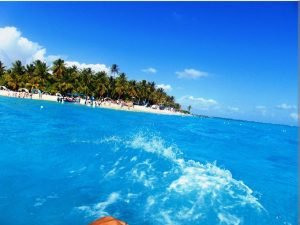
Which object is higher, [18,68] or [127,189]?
[18,68]

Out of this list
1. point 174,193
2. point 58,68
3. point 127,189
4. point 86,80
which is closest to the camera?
point 174,193

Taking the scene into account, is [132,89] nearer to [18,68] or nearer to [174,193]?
[18,68]

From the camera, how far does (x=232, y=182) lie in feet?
38.4

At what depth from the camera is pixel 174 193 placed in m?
10.4

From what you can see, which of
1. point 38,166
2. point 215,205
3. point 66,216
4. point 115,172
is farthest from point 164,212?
point 38,166

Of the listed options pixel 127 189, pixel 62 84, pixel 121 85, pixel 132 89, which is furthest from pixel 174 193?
pixel 132 89

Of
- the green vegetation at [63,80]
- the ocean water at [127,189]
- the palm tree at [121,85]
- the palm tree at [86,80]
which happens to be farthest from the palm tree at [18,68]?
the ocean water at [127,189]

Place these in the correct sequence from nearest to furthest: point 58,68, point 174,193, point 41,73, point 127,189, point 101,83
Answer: point 174,193
point 127,189
point 41,73
point 58,68
point 101,83

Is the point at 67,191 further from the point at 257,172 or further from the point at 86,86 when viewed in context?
the point at 86,86

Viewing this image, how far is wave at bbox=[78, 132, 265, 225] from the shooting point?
9.02m

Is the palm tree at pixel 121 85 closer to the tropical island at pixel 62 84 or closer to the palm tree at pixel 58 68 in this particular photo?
the tropical island at pixel 62 84

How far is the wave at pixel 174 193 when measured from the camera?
9023mm

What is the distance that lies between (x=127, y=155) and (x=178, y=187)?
388cm

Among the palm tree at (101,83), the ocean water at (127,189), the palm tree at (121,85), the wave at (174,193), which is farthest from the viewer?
the palm tree at (121,85)
